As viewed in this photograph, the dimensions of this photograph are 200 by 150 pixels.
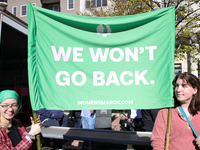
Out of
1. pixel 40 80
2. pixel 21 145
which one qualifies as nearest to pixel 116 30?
pixel 40 80

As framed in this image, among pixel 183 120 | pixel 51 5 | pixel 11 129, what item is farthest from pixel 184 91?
pixel 51 5

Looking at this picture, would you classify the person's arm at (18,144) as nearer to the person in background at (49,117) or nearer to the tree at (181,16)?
the person in background at (49,117)

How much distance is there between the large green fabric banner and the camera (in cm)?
215

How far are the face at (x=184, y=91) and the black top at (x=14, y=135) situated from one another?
6.16 feet

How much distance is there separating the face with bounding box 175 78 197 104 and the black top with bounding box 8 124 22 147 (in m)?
1.88

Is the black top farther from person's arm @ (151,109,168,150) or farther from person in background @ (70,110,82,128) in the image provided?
person in background @ (70,110,82,128)

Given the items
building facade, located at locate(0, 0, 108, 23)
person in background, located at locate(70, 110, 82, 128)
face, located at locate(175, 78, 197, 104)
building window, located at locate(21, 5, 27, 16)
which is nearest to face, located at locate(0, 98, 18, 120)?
face, located at locate(175, 78, 197, 104)

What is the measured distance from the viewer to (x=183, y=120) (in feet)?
6.12

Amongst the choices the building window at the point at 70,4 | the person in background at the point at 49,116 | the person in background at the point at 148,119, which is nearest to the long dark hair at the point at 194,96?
the person in background at the point at 148,119

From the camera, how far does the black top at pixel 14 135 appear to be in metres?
1.89

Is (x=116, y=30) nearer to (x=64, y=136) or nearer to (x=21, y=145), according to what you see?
(x=21, y=145)

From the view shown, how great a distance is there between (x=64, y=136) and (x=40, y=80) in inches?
74.9

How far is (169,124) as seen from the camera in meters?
1.83

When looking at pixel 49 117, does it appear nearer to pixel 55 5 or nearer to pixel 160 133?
pixel 160 133
